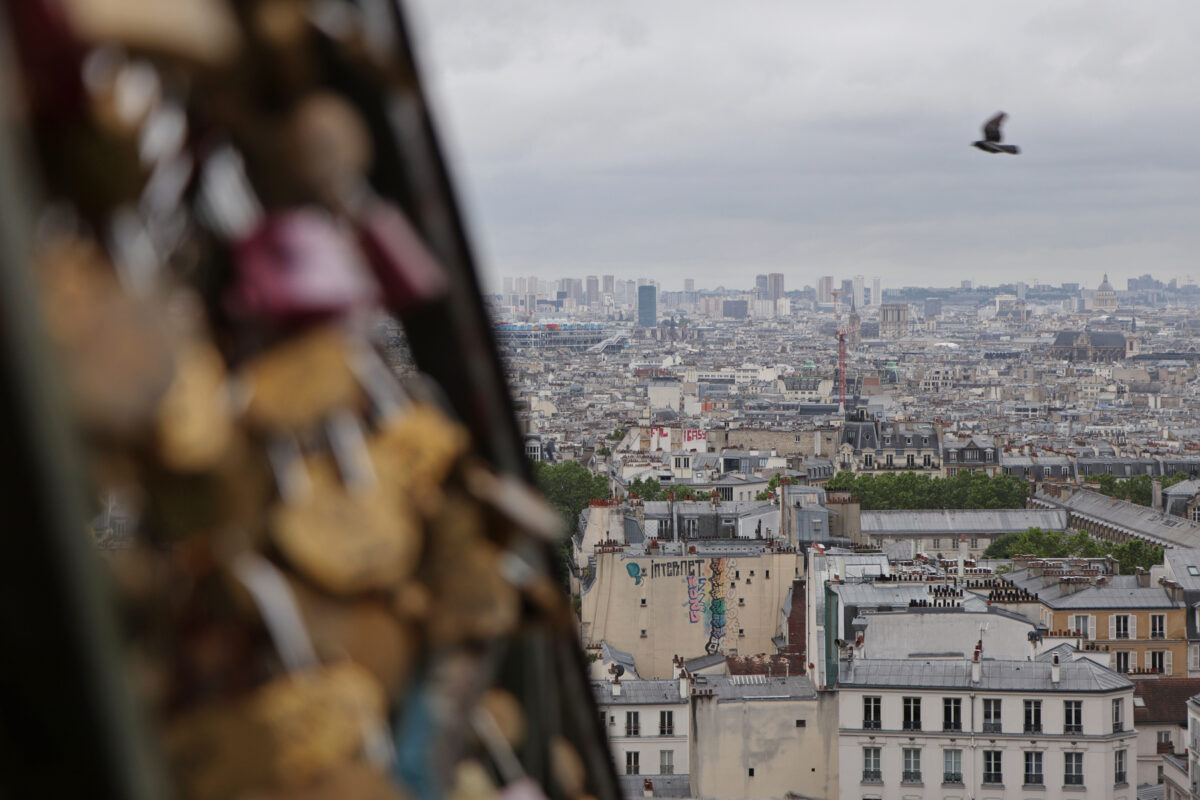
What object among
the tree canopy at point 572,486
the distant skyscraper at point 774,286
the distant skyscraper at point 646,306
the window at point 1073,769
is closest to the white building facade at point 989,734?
the window at point 1073,769

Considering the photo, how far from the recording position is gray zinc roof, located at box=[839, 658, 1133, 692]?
15258 mm

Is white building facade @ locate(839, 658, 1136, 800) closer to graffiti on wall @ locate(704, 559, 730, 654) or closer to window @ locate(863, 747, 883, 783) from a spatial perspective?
window @ locate(863, 747, 883, 783)

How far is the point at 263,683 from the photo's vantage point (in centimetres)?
52

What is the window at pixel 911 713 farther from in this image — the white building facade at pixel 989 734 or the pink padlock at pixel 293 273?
the pink padlock at pixel 293 273

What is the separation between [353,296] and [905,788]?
1579cm

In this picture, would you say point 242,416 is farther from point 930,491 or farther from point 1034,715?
point 930,491

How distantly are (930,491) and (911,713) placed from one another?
29.3m

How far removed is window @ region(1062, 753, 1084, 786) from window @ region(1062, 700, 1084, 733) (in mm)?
262

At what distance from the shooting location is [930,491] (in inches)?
1731

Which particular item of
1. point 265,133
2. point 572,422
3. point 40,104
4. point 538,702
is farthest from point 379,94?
point 572,422

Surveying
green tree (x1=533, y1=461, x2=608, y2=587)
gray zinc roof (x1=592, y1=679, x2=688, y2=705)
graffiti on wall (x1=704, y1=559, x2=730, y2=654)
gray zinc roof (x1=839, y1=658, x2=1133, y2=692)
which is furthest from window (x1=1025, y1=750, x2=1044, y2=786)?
green tree (x1=533, y1=461, x2=608, y2=587)

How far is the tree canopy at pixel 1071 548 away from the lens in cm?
3238

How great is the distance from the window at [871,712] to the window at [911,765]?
43 cm

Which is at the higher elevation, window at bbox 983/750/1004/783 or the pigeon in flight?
the pigeon in flight
